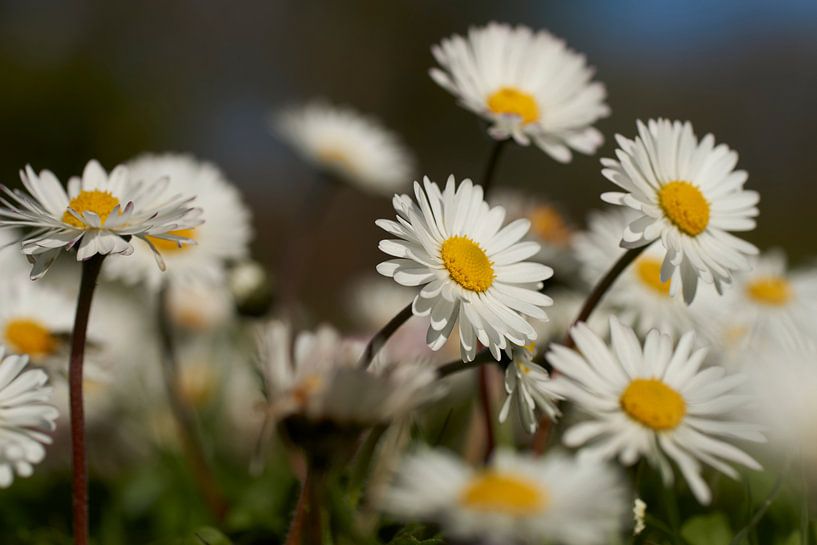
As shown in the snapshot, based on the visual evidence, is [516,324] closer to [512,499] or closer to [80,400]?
[512,499]

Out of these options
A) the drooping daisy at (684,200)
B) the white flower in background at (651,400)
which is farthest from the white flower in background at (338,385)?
the drooping daisy at (684,200)

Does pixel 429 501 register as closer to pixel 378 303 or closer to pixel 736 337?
pixel 736 337

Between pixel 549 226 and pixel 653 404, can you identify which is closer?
pixel 653 404

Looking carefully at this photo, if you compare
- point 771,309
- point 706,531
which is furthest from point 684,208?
point 771,309

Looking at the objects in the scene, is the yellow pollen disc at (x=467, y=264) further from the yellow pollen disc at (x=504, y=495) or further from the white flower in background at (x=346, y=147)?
the white flower in background at (x=346, y=147)

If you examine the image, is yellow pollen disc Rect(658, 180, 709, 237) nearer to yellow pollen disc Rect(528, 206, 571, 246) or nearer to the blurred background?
yellow pollen disc Rect(528, 206, 571, 246)

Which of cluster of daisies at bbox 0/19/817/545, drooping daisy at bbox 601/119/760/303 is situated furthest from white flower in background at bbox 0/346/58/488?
drooping daisy at bbox 601/119/760/303
